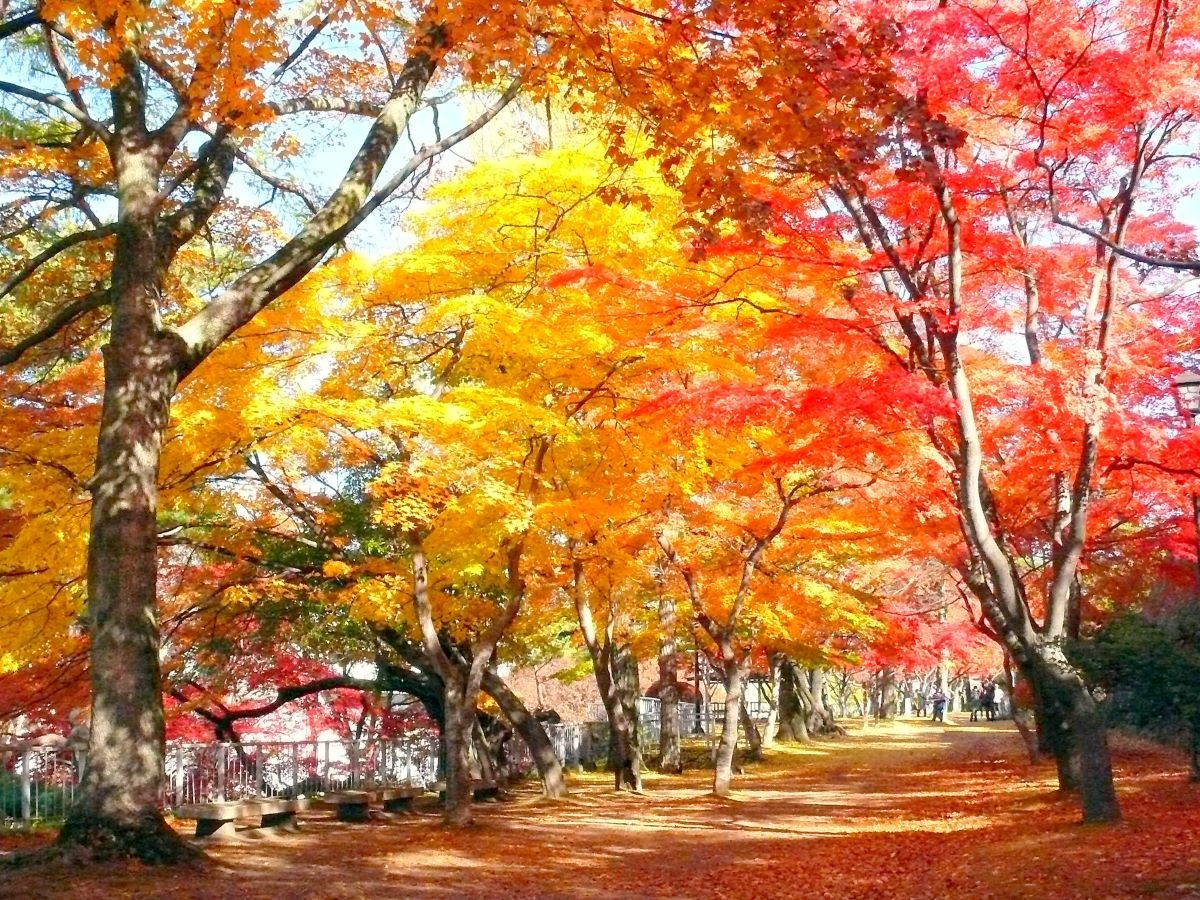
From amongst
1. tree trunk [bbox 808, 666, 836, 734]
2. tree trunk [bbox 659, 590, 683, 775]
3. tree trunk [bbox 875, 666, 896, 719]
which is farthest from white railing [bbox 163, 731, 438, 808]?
tree trunk [bbox 875, 666, 896, 719]

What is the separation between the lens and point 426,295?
14.7 m

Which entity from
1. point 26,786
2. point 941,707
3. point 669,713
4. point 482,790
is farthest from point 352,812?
point 941,707

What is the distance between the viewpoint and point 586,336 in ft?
45.9

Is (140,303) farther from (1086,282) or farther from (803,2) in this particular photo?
(1086,282)

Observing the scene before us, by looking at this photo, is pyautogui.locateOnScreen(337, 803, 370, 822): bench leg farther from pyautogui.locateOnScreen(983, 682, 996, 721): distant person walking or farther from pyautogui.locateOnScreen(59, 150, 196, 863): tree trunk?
pyautogui.locateOnScreen(983, 682, 996, 721): distant person walking

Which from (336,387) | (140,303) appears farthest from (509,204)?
(140,303)

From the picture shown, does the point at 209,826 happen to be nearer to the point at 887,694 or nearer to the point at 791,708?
the point at 791,708

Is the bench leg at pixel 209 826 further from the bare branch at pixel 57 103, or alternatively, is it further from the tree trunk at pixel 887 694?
the tree trunk at pixel 887 694

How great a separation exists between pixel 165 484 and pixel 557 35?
27.2 feet

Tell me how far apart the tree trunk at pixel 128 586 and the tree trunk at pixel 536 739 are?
38.0 ft

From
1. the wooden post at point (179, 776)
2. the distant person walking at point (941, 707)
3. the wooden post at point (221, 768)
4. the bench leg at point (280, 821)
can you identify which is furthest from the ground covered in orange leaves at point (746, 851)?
the distant person walking at point (941, 707)

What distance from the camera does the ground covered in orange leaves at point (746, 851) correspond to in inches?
328

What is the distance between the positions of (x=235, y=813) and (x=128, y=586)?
6.04 m

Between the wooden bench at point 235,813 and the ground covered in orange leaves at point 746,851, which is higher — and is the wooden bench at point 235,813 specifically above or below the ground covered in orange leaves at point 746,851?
above
